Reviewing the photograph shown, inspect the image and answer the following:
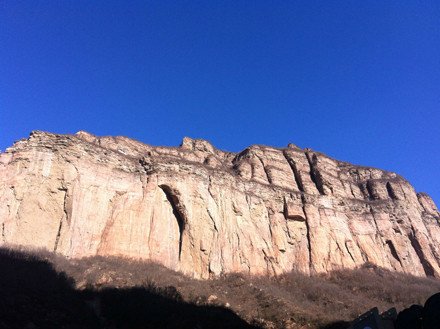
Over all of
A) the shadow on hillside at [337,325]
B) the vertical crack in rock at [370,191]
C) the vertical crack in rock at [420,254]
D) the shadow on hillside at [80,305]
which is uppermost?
the vertical crack in rock at [370,191]

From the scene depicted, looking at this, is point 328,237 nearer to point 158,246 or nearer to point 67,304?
point 158,246

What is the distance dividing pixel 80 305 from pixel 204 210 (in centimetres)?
1616

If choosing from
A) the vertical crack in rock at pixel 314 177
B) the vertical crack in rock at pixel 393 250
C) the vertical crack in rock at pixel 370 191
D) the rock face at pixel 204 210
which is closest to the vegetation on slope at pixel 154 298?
the rock face at pixel 204 210

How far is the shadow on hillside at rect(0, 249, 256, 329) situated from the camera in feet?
50.5

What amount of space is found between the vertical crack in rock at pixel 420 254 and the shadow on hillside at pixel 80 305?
30.1 metres

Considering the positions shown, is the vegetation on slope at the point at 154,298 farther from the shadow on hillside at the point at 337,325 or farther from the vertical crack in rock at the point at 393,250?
the vertical crack in rock at the point at 393,250

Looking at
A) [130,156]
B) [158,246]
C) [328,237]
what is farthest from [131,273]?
[328,237]

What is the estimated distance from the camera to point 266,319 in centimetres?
2133

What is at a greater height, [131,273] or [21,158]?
[21,158]

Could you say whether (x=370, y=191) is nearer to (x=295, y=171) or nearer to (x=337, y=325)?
(x=295, y=171)

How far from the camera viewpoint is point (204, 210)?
3306cm

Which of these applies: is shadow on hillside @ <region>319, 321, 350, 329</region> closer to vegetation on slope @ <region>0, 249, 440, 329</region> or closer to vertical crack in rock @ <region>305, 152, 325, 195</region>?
vegetation on slope @ <region>0, 249, 440, 329</region>

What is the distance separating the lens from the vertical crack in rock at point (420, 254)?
136 feet

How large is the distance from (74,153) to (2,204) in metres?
6.58
